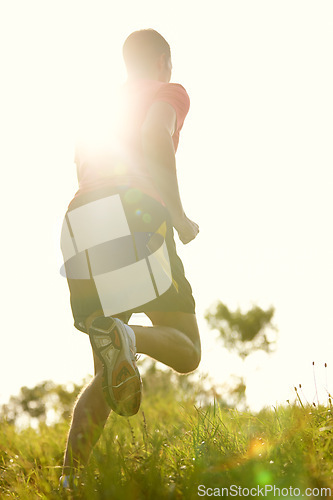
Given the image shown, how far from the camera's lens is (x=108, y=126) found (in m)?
3.15

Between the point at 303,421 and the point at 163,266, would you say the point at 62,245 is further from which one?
the point at 303,421

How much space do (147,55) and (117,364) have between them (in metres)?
2.04

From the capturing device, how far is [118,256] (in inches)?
111

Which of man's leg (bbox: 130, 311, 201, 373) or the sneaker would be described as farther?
man's leg (bbox: 130, 311, 201, 373)

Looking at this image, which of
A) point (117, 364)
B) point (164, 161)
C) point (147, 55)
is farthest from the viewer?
point (147, 55)

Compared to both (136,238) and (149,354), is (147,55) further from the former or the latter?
(149,354)

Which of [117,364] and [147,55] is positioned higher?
[147,55]

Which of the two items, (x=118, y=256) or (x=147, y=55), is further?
(x=147, y=55)

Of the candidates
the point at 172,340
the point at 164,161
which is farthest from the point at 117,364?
the point at 164,161

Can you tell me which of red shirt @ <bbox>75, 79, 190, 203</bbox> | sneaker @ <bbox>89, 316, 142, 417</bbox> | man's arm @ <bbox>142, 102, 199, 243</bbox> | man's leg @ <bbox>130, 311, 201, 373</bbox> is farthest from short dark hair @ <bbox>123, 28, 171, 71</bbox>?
sneaker @ <bbox>89, 316, 142, 417</bbox>

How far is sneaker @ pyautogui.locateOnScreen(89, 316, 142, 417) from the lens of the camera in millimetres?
2398

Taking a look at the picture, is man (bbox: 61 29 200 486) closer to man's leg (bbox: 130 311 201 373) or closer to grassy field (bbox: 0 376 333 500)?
man's leg (bbox: 130 311 201 373)

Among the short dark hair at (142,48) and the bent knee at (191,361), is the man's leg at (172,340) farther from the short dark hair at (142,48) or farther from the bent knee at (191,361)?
the short dark hair at (142,48)

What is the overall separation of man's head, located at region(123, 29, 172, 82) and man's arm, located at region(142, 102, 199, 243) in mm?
435
